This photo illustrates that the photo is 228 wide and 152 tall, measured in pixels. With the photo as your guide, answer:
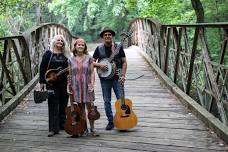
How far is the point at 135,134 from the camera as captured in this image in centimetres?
547

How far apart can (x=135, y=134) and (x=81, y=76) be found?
1084mm

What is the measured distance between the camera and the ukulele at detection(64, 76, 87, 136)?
17.5 ft

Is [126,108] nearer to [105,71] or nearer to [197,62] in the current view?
[105,71]

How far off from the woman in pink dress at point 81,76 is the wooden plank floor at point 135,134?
0.58m

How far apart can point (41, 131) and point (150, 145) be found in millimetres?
1793

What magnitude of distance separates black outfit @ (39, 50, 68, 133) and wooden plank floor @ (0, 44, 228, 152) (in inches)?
8.8

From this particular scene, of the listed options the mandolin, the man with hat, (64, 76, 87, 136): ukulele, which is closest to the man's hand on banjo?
the man with hat

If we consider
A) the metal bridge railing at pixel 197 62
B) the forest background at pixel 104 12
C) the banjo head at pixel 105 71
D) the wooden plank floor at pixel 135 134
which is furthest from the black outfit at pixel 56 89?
the forest background at pixel 104 12

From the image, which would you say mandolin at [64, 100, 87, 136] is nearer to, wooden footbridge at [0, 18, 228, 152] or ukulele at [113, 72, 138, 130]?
wooden footbridge at [0, 18, 228, 152]

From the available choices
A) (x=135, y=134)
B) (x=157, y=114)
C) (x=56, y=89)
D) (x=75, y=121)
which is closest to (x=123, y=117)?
(x=135, y=134)

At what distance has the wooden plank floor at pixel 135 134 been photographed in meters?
4.91

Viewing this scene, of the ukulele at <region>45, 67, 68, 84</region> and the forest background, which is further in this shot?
the forest background

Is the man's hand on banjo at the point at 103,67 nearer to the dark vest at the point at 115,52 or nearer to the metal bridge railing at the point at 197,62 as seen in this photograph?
the dark vest at the point at 115,52

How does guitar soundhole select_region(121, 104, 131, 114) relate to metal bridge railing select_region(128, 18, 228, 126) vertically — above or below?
below
